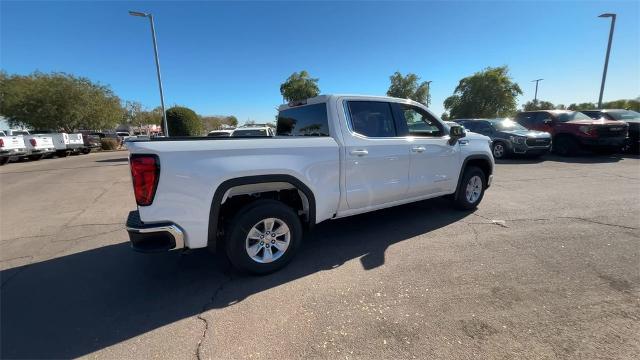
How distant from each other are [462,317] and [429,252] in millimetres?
1239

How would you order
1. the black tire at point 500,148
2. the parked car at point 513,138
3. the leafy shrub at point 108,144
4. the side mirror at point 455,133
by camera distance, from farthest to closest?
the leafy shrub at point 108,144, the black tire at point 500,148, the parked car at point 513,138, the side mirror at point 455,133

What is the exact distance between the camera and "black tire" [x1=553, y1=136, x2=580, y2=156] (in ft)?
39.9

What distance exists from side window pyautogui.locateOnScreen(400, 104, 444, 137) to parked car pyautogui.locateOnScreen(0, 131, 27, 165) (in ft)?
63.9

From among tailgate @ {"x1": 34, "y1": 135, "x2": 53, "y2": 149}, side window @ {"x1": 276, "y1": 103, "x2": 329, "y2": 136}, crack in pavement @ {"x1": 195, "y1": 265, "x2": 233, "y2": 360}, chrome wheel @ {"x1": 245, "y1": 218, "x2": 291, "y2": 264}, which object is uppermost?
side window @ {"x1": 276, "y1": 103, "x2": 329, "y2": 136}

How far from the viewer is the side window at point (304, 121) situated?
3701 millimetres

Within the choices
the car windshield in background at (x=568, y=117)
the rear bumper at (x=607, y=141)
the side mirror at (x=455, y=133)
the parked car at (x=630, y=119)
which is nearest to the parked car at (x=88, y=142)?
the side mirror at (x=455, y=133)

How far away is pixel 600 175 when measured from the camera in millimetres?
8430

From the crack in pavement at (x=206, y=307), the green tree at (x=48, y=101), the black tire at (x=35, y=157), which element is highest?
the green tree at (x=48, y=101)

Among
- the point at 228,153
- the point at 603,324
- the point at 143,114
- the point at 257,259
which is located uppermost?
the point at 143,114

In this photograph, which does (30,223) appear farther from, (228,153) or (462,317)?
(462,317)

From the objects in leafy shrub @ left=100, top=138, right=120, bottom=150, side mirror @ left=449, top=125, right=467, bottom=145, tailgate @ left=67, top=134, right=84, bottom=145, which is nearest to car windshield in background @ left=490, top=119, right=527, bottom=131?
side mirror @ left=449, top=125, right=467, bottom=145

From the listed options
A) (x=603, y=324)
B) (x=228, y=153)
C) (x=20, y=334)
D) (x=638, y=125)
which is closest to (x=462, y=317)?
(x=603, y=324)

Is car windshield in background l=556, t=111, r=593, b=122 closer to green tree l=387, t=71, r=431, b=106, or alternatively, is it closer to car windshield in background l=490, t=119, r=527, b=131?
car windshield in background l=490, t=119, r=527, b=131

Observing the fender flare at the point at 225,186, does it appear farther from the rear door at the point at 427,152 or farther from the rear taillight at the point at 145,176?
the rear door at the point at 427,152
